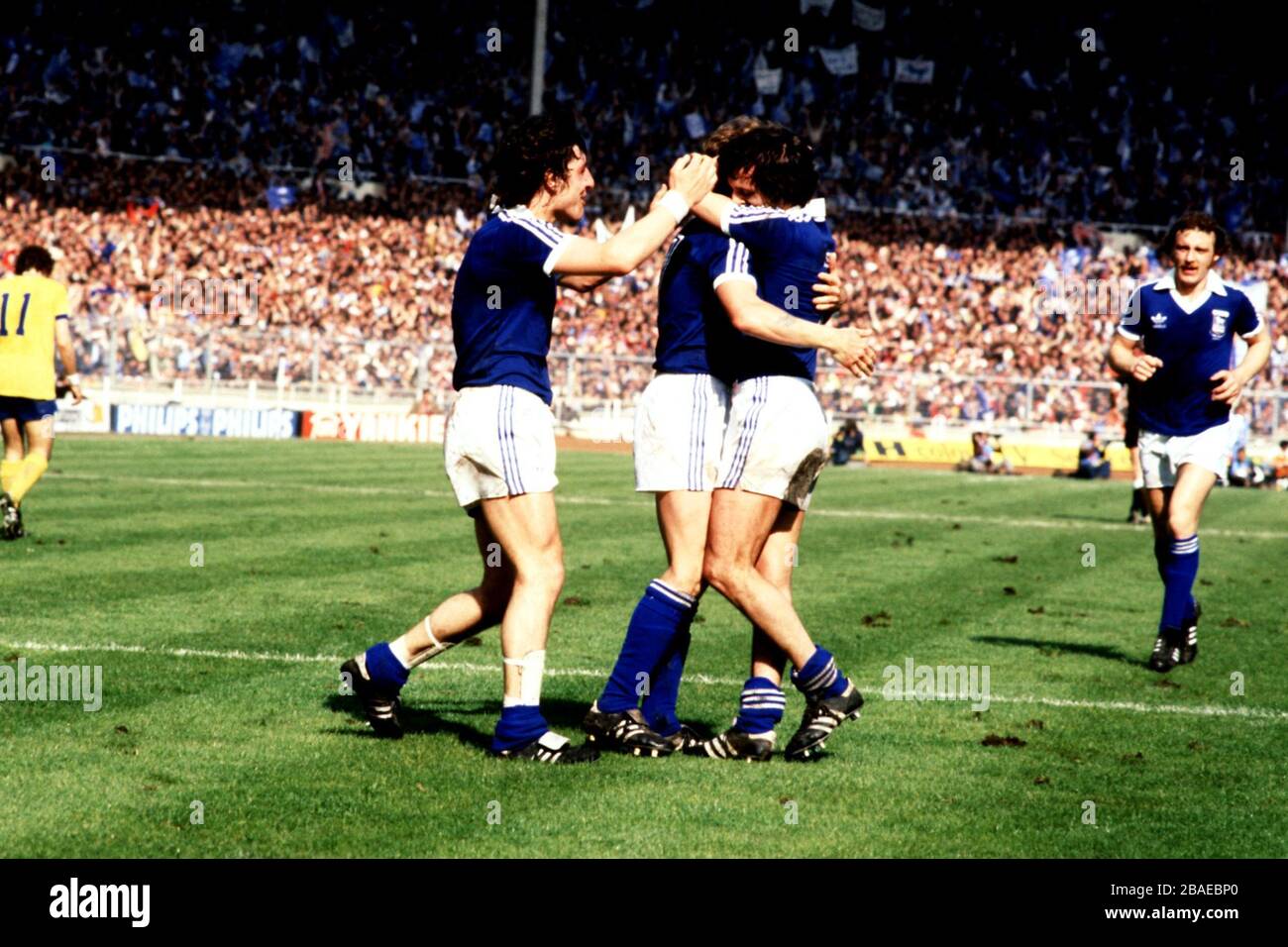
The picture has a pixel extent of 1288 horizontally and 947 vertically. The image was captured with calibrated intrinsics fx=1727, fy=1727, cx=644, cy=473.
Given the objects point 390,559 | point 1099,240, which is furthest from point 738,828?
point 1099,240

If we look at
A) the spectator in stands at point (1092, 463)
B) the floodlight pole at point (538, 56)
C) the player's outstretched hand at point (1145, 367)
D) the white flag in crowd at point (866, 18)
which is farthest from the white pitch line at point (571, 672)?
the white flag in crowd at point (866, 18)

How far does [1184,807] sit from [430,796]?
8.52 ft

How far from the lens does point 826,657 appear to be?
260 inches

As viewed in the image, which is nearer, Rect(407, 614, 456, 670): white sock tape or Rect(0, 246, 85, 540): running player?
Rect(407, 614, 456, 670): white sock tape

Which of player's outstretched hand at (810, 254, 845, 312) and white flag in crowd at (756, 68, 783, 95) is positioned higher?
white flag in crowd at (756, 68, 783, 95)

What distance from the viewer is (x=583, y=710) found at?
24.9 feet

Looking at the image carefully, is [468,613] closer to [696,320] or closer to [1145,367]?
[696,320]

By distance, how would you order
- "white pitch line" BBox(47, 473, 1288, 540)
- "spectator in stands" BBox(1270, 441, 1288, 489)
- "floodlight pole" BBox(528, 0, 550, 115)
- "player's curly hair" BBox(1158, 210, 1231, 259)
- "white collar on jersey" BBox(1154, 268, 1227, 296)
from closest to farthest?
1. "player's curly hair" BBox(1158, 210, 1231, 259)
2. "white collar on jersey" BBox(1154, 268, 1227, 296)
3. "white pitch line" BBox(47, 473, 1288, 540)
4. "spectator in stands" BBox(1270, 441, 1288, 489)
5. "floodlight pole" BBox(528, 0, 550, 115)

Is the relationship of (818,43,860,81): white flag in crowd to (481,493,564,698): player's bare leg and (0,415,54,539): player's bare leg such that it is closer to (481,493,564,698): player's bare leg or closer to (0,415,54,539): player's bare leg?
(0,415,54,539): player's bare leg

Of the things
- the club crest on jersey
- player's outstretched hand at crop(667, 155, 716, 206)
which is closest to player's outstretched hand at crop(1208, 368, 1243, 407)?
the club crest on jersey

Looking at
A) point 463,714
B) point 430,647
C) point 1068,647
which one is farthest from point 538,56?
Answer: point 430,647

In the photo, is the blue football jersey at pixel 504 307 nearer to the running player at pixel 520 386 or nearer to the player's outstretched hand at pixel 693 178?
the running player at pixel 520 386

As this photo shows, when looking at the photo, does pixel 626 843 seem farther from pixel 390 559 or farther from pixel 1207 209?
pixel 1207 209

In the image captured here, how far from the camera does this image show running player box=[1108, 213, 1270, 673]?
997 cm
